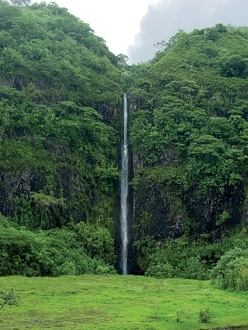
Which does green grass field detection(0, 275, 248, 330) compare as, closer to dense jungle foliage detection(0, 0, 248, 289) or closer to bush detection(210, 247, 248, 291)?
bush detection(210, 247, 248, 291)

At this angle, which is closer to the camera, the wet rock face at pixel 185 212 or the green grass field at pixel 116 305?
the green grass field at pixel 116 305

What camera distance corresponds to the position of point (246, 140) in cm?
4466

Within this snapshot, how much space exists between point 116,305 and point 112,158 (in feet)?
81.3

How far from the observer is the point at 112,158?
158ft

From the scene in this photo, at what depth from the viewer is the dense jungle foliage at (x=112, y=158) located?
3975 cm

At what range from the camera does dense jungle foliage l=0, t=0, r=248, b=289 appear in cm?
3975

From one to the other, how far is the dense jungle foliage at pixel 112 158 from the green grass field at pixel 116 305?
561cm

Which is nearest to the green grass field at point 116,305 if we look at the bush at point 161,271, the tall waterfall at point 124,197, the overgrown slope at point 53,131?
the bush at point 161,271

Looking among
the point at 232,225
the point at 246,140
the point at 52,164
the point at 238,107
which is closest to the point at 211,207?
the point at 232,225

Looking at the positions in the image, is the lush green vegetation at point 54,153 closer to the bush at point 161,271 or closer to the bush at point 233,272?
the bush at point 161,271

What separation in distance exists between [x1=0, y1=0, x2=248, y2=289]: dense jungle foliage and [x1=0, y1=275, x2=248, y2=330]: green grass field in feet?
18.4

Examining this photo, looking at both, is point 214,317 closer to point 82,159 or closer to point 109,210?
point 109,210

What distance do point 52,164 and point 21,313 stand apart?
76.0ft

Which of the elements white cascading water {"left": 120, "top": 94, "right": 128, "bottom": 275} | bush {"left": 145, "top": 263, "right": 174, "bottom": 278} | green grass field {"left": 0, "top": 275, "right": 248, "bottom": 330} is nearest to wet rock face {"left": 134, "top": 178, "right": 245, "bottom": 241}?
white cascading water {"left": 120, "top": 94, "right": 128, "bottom": 275}
